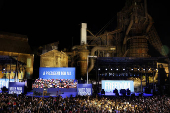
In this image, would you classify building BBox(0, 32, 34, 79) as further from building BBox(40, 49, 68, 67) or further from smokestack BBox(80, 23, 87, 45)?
smokestack BBox(80, 23, 87, 45)

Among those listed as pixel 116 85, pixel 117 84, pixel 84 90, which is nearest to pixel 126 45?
pixel 117 84

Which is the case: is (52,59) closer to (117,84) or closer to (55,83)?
(55,83)

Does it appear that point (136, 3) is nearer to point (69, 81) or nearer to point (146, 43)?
point (146, 43)

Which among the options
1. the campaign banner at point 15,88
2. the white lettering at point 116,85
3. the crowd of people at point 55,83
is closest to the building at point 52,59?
the crowd of people at point 55,83

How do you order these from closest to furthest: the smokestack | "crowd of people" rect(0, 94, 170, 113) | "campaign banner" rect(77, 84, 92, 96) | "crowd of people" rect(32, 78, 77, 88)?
"crowd of people" rect(0, 94, 170, 113) < "campaign banner" rect(77, 84, 92, 96) < "crowd of people" rect(32, 78, 77, 88) < the smokestack

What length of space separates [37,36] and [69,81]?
22.6 m

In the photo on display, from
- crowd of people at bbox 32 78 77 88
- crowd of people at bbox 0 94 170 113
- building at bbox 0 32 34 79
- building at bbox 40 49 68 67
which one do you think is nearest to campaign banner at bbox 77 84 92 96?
crowd of people at bbox 32 78 77 88

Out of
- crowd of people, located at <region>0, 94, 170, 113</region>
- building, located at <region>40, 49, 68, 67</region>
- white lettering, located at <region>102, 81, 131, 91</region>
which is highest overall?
Answer: building, located at <region>40, 49, 68, 67</region>

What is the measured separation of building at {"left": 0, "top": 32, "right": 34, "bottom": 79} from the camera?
35.4 metres

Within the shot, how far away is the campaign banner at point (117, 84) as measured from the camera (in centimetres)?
2830

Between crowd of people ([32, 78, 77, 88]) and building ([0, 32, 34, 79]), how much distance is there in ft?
32.7

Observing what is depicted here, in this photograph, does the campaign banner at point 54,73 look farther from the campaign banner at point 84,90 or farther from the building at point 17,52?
the building at point 17,52

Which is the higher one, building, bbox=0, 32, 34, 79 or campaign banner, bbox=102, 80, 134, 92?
building, bbox=0, 32, 34, 79

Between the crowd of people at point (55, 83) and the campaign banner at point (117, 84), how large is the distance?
5716 mm
